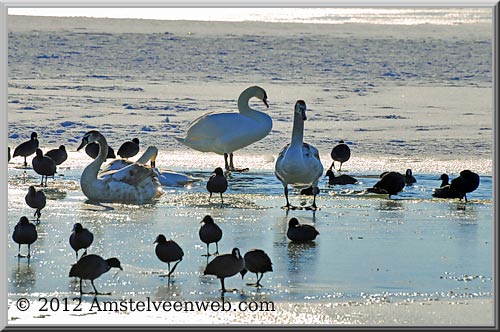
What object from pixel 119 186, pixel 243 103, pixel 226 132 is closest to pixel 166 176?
pixel 119 186

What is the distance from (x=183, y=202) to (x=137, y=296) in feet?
13.5

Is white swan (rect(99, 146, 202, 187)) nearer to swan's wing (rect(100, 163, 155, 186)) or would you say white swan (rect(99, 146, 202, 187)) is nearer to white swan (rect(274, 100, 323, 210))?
swan's wing (rect(100, 163, 155, 186))

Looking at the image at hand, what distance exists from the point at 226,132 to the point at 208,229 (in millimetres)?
5632

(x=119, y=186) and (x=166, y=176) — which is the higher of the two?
(x=166, y=176)

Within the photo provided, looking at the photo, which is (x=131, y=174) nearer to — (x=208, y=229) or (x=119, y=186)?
(x=119, y=186)

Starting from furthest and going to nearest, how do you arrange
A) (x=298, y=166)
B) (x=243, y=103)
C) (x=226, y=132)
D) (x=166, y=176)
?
(x=243, y=103) < (x=226, y=132) < (x=166, y=176) < (x=298, y=166)

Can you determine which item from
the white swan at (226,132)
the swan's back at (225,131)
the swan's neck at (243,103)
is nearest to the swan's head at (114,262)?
the white swan at (226,132)

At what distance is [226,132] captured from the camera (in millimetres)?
14891

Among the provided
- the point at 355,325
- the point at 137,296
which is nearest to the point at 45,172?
the point at 137,296

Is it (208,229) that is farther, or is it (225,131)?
(225,131)

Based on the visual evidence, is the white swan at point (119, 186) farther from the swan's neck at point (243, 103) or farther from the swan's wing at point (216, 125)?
the swan's neck at point (243, 103)

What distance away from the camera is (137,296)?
7.94 metres

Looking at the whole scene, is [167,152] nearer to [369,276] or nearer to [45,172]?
[45,172]

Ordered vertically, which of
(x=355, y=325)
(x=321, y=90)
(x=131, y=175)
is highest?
(x=321, y=90)
